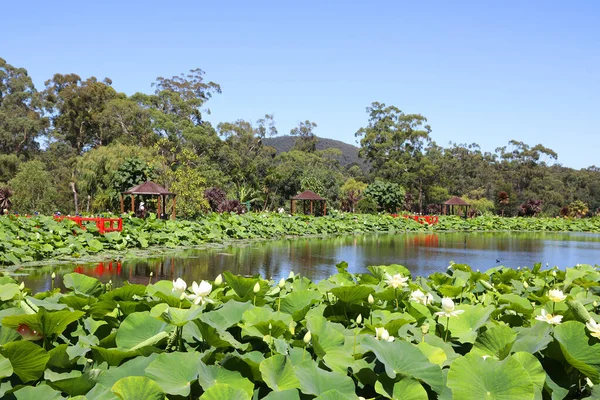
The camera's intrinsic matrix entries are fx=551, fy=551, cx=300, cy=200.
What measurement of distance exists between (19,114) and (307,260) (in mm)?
26719

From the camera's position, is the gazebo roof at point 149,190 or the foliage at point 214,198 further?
the foliage at point 214,198

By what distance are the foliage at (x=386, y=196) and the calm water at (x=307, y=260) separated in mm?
11650

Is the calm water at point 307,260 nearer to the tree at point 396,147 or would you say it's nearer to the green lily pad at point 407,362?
the green lily pad at point 407,362

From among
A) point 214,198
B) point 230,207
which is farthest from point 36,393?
point 230,207

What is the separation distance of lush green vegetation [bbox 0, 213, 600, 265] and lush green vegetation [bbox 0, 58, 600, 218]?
239 centimetres

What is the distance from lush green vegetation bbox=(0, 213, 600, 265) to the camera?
8.88 meters

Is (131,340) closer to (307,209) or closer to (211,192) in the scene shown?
(211,192)

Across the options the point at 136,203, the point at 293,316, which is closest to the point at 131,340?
the point at 293,316

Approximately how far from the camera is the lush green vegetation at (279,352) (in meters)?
1.19

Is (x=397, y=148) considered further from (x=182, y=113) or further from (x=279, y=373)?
(x=279, y=373)

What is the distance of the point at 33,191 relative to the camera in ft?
72.1

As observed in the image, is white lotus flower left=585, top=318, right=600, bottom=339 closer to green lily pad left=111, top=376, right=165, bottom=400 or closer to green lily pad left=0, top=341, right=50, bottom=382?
green lily pad left=111, top=376, right=165, bottom=400

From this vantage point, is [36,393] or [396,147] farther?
[396,147]

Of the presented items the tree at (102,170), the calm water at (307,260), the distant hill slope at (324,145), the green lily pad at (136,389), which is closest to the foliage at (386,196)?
the tree at (102,170)
